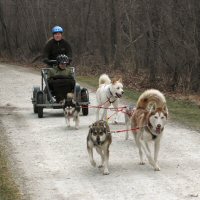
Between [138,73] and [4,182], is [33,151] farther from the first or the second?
[138,73]

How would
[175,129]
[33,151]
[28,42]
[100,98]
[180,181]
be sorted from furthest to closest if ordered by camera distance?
[28,42]
[100,98]
[175,129]
[33,151]
[180,181]

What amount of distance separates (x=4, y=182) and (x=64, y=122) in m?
5.25

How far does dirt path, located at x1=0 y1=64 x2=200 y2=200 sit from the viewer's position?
6.82m

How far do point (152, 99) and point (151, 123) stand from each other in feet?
2.59

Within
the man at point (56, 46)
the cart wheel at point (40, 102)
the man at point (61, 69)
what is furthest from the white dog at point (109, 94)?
the man at point (56, 46)

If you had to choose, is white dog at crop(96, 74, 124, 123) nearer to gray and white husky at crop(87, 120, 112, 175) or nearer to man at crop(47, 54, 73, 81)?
man at crop(47, 54, 73, 81)

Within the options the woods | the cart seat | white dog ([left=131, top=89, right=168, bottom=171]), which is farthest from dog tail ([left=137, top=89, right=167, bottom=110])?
the woods

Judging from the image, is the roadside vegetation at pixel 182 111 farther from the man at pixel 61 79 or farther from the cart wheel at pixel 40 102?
the cart wheel at pixel 40 102

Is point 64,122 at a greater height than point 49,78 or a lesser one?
lesser

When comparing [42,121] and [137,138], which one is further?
[42,121]

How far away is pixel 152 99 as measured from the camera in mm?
8477

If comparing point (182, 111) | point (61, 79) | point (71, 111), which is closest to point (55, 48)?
point (61, 79)

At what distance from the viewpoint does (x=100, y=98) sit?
40.8 feet

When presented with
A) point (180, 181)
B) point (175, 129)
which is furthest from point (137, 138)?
point (175, 129)
